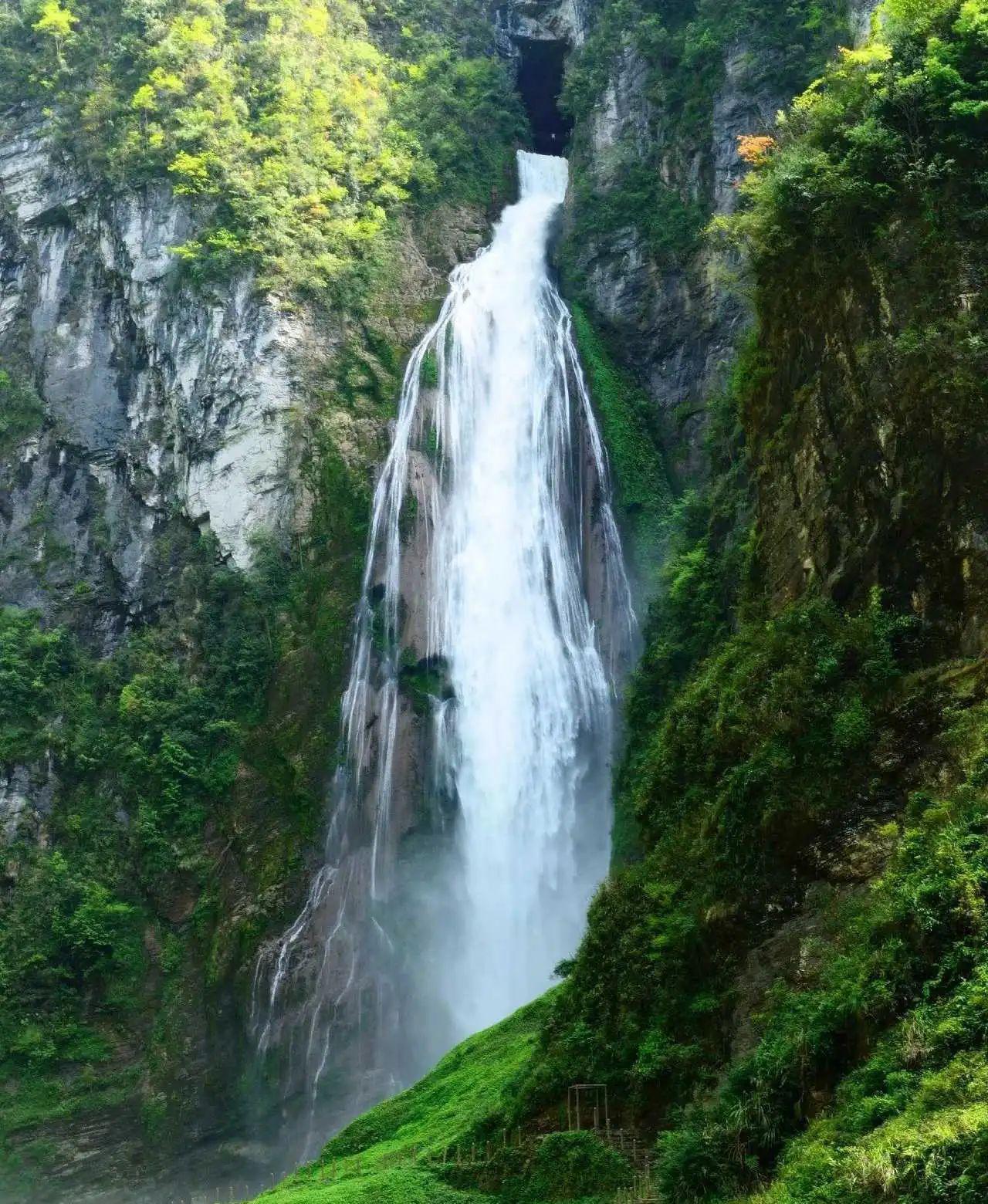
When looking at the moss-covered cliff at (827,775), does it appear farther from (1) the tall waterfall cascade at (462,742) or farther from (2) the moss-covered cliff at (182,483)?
(2) the moss-covered cliff at (182,483)

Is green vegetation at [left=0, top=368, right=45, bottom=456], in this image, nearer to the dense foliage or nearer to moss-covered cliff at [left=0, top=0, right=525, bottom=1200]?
moss-covered cliff at [left=0, top=0, right=525, bottom=1200]

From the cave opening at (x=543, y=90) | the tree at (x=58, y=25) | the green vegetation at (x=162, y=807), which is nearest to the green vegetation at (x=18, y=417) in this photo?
the green vegetation at (x=162, y=807)

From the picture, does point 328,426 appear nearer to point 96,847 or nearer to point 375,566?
point 375,566

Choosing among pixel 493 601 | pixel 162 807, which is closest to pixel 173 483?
pixel 162 807

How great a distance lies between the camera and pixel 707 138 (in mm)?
25125

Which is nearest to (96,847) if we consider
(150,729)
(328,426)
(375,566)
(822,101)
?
(150,729)

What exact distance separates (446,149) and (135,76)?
8128 millimetres

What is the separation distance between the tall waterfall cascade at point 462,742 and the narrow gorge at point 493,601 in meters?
0.09

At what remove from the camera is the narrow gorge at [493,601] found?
29.7 ft

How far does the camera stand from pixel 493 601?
2152cm

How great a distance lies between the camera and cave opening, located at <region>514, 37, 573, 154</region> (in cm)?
3341

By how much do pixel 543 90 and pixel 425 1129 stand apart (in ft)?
101

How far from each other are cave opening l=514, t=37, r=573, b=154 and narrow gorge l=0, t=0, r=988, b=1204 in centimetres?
14

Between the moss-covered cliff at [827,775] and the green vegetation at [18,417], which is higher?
the green vegetation at [18,417]
